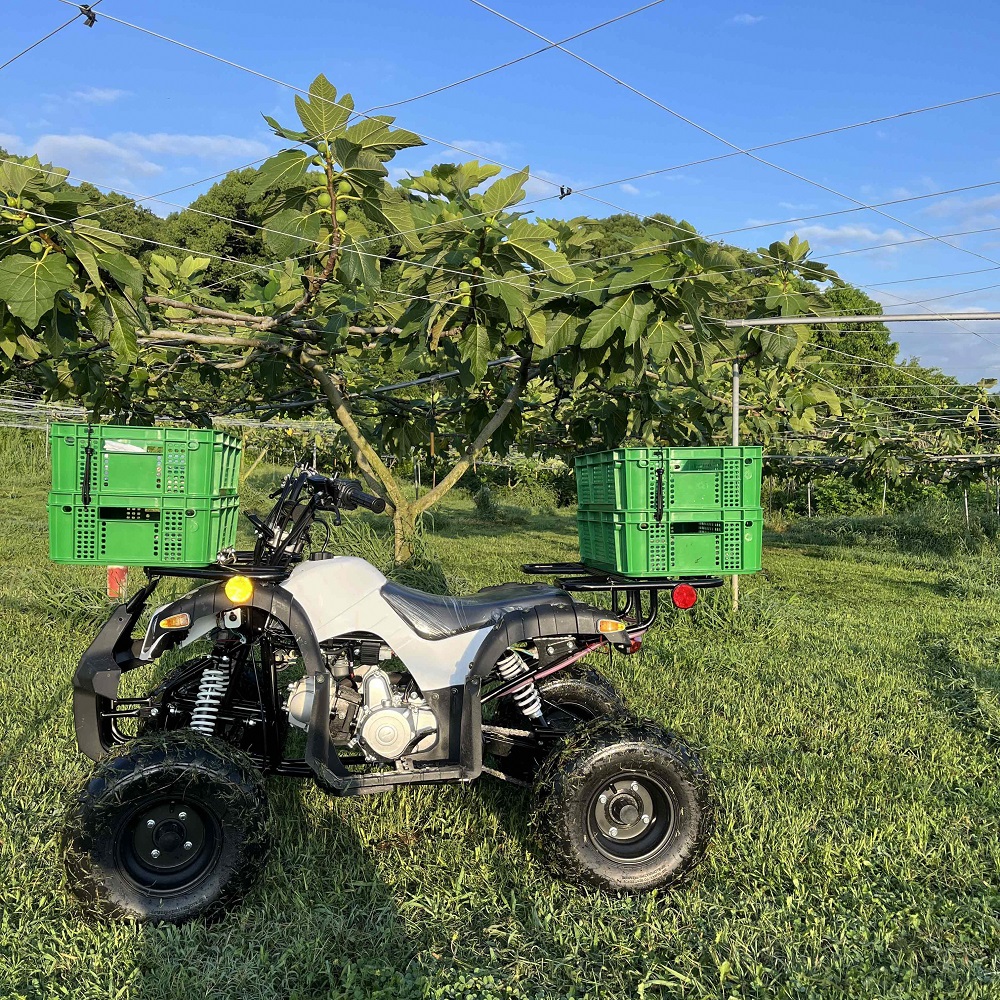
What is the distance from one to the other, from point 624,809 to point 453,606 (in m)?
0.96

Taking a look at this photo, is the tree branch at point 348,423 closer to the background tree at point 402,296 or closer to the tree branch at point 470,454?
the background tree at point 402,296

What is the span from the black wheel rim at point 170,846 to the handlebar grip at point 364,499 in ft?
3.70

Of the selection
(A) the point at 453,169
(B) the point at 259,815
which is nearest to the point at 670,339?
(A) the point at 453,169

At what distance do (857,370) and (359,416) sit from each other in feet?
76.2

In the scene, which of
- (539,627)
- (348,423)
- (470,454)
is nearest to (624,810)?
(539,627)

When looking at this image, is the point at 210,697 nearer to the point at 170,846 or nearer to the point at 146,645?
the point at 146,645

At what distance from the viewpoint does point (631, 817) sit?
315cm

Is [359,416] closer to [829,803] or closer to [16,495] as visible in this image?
[829,803]

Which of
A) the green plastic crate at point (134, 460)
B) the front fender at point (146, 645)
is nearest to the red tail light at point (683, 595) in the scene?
the front fender at point (146, 645)

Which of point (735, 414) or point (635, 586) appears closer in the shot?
point (635, 586)

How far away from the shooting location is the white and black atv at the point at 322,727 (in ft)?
9.32

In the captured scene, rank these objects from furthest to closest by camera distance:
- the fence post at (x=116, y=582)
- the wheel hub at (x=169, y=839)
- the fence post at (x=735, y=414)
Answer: the fence post at (x=735, y=414) < the fence post at (x=116, y=582) < the wheel hub at (x=169, y=839)

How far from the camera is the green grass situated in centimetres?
253

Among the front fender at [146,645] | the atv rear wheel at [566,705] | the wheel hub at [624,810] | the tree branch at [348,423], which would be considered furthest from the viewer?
the tree branch at [348,423]
